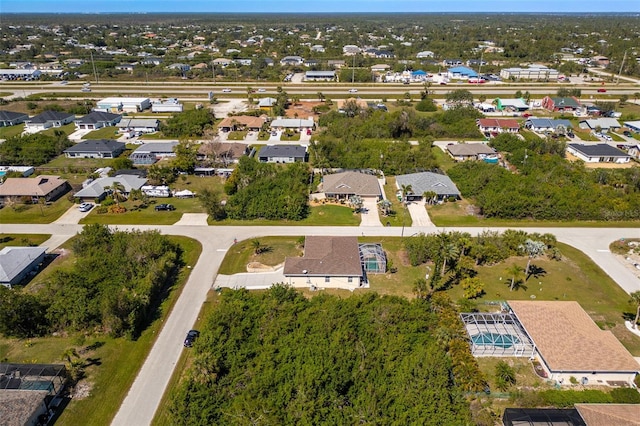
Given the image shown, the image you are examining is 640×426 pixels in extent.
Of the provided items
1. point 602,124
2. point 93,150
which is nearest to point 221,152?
point 93,150

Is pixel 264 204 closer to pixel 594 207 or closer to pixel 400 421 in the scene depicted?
pixel 400 421

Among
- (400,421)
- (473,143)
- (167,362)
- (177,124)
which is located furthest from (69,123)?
(400,421)

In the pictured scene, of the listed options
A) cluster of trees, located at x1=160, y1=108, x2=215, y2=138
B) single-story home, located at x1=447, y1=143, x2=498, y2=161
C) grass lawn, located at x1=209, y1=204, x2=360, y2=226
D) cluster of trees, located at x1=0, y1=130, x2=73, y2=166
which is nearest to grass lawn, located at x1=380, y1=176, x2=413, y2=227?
grass lawn, located at x1=209, y1=204, x2=360, y2=226

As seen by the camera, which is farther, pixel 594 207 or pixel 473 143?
pixel 473 143

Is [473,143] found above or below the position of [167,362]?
above

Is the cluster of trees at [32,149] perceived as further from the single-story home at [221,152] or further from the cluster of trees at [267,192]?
the cluster of trees at [267,192]

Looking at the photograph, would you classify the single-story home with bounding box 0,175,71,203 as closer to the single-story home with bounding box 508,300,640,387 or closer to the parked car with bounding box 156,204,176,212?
the parked car with bounding box 156,204,176,212
